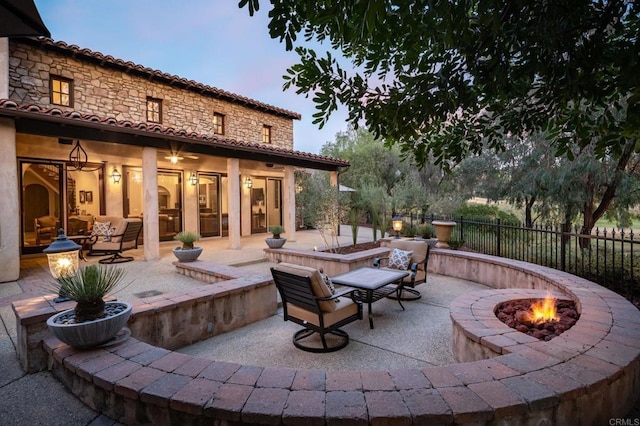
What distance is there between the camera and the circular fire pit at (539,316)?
3.21m

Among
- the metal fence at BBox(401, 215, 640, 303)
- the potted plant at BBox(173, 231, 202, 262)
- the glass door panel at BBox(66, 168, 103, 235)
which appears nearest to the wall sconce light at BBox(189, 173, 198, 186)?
the glass door panel at BBox(66, 168, 103, 235)

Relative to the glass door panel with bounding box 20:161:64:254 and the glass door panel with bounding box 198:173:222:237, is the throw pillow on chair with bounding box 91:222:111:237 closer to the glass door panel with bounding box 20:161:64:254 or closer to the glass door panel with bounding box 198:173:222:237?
the glass door panel with bounding box 20:161:64:254

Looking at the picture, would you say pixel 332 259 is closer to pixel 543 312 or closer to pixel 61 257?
pixel 543 312

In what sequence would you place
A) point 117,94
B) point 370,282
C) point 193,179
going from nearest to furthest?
point 370,282 < point 117,94 < point 193,179

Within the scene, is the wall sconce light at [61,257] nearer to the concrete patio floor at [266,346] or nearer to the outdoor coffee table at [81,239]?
the concrete patio floor at [266,346]

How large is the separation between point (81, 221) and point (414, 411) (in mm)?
10917

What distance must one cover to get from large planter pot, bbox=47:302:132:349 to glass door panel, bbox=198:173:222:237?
Answer: 9916mm

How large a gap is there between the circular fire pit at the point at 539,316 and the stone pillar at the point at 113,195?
35.4 ft

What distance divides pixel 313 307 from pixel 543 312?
2569 mm

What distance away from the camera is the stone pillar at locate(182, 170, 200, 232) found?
11.9 meters

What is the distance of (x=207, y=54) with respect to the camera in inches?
826

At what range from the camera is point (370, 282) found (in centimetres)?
471

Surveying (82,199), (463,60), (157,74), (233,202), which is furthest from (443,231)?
(82,199)

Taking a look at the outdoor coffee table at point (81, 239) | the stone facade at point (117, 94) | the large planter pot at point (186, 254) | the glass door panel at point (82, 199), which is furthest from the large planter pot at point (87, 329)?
the stone facade at point (117, 94)
